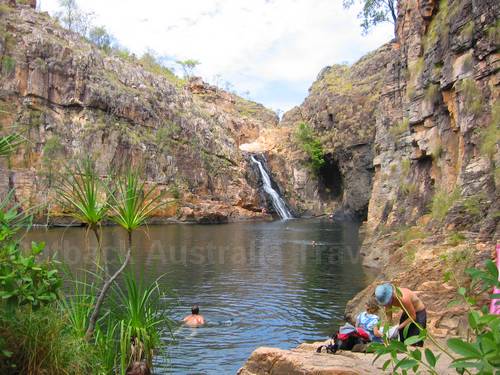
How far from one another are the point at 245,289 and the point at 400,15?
21674mm

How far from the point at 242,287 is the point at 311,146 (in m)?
48.7

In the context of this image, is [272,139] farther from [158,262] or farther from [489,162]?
[489,162]

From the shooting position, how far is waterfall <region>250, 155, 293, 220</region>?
6875cm

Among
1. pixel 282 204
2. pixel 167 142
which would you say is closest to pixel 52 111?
pixel 167 142

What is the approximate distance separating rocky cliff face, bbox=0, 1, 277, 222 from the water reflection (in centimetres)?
2627

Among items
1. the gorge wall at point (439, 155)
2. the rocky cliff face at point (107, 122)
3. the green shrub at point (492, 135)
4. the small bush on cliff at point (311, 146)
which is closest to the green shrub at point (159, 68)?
the rocky cliff face at point (107, 122)

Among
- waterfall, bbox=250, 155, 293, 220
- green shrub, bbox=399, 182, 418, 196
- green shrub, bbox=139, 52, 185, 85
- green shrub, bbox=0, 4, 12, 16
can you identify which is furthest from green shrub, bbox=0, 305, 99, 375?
green shrub, bbox=139, 52, 185, 85

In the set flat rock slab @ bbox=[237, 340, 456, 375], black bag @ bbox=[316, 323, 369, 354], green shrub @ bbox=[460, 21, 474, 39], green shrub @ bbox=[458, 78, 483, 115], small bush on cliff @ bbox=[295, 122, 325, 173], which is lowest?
black bag @ bbox=[316, 323, 369, 354]

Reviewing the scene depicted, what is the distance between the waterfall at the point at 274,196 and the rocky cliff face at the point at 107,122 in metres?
2.27

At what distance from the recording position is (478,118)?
15461mm

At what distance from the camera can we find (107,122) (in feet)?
210

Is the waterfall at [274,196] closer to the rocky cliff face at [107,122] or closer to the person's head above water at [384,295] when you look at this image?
the rocky cliff face at [107,122]

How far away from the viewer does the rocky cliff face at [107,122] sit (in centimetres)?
5784

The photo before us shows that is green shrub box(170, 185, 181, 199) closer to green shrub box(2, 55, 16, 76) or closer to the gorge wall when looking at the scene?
the gorge wall
